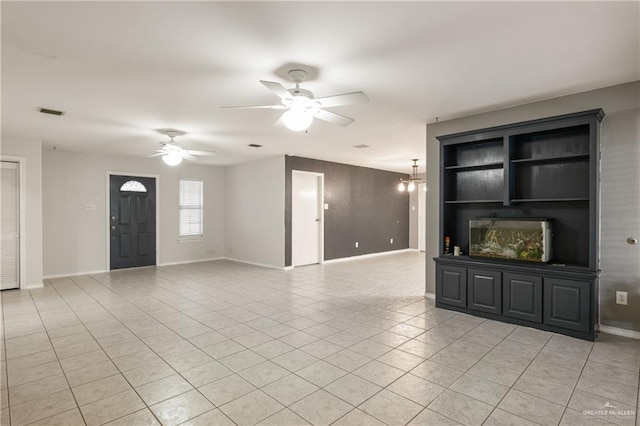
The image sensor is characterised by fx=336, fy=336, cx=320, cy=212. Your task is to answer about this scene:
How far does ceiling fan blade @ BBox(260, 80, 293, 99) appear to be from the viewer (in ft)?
8.23

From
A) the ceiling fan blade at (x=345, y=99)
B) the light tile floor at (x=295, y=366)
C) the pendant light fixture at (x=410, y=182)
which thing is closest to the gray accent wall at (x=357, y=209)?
the pendant light fixture at (x=410, y=182)

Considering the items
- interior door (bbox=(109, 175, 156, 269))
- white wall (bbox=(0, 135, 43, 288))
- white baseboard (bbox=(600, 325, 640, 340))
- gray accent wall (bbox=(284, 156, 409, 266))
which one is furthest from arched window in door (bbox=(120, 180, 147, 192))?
white baseboard (bbox=(600, 325, 640, 340))

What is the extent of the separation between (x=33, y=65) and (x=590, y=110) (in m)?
4.98

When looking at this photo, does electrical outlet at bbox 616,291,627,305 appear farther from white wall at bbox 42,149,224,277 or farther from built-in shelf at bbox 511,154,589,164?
white wall at bbox 42,149,224,277

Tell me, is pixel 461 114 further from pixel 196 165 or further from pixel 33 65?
pixel 196 165

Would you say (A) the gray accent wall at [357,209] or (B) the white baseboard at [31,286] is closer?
(B) the white baseboard at [31,286]

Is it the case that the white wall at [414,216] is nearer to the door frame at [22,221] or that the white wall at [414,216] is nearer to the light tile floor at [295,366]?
the light tile floor at [295,366]

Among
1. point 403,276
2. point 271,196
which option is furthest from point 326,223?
point 403,276

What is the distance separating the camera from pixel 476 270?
3949mm

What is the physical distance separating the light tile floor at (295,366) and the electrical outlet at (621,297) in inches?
14.3

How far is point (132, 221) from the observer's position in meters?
7.22

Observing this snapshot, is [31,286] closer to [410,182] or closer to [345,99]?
[345,99]

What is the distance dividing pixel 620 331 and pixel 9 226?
26.5ft

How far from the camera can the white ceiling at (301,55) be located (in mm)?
2061
